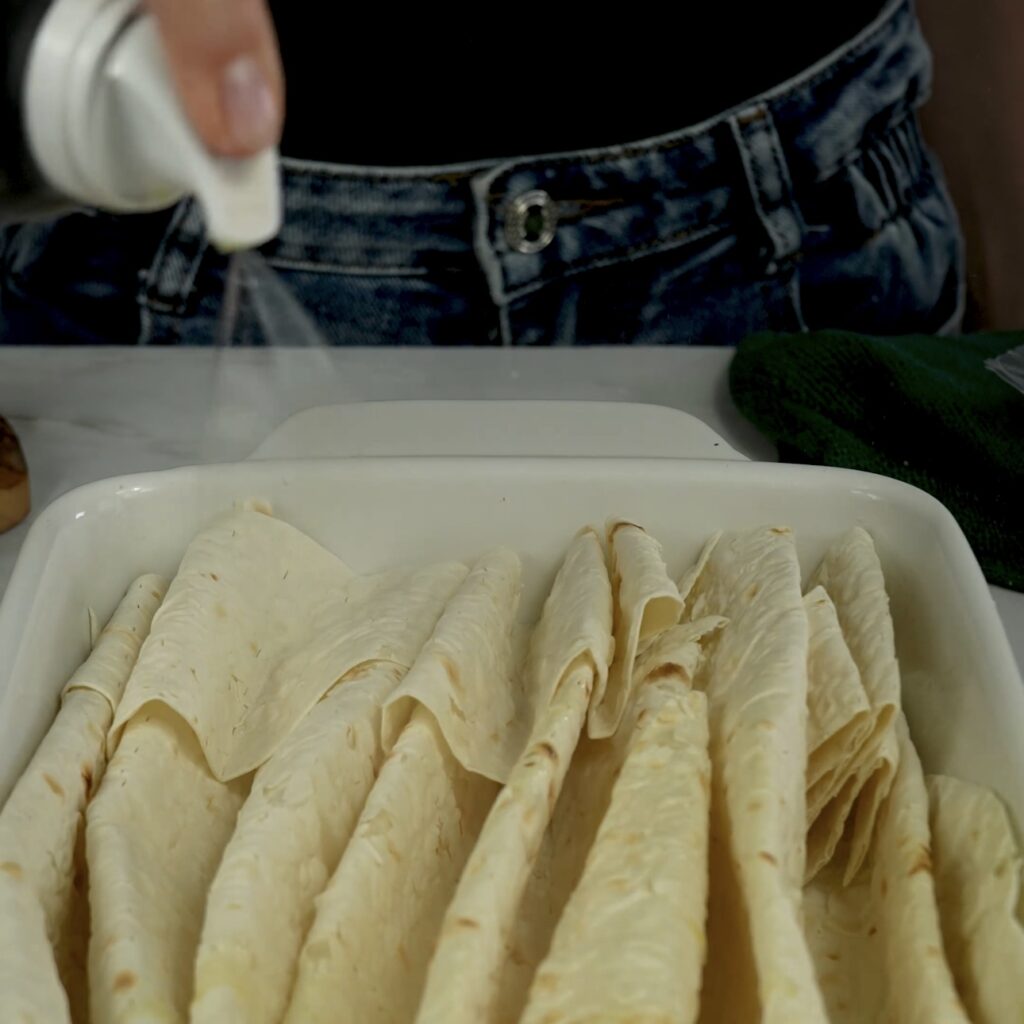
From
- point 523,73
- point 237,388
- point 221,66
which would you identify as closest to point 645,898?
point 221,66

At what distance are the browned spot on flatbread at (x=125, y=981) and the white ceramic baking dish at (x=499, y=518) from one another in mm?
240

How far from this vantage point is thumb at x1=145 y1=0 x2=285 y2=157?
0.43 meters

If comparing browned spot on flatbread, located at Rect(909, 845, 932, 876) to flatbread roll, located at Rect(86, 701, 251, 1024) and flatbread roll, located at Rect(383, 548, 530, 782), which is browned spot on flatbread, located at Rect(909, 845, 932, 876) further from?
flatbread roll, located at Rect(86, 701, 251, 1024)

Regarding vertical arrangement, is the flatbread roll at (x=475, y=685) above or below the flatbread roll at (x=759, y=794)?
below

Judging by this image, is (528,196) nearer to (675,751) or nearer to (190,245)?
(190,245)

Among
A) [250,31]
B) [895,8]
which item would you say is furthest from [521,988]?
[895,8]

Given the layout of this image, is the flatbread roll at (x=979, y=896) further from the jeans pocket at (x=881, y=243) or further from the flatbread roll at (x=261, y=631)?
the jeans pocket at (x=881, y=243)

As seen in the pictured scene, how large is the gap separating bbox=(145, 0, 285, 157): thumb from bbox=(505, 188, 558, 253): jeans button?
2.25ft

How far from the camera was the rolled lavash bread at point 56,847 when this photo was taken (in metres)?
0.54

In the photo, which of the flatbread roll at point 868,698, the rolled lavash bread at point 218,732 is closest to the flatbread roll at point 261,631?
the rolled lavash bread at point 218,732

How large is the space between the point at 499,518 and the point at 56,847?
38cm

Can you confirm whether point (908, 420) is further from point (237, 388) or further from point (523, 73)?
point (237, 388)

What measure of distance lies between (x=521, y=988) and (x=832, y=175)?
867 millimetres

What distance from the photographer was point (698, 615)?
836 mm
